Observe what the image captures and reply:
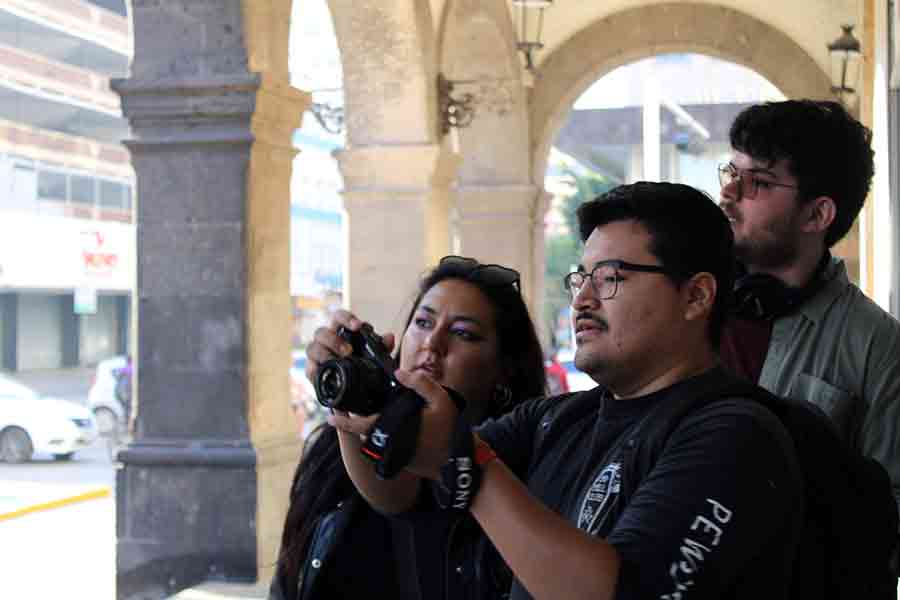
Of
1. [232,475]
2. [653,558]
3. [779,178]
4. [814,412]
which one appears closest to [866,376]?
[779,178]

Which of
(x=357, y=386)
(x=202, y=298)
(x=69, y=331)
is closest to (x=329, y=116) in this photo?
(x=202, y=298)

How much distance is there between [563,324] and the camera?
41125 millimetres

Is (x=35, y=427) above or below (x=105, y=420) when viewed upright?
above

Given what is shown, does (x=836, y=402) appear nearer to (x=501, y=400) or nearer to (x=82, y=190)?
(x=501, y=400)

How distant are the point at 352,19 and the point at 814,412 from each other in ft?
25.1

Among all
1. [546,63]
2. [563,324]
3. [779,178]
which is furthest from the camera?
[563,324]

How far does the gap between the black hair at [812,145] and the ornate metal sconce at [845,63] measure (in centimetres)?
906

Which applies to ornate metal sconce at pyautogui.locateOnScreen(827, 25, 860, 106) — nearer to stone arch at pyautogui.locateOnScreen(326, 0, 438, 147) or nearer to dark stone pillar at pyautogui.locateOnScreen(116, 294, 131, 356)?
stone arch at pyautogui.locateOnScreen(326, 0, 438, 147)

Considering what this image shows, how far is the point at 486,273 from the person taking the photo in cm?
263

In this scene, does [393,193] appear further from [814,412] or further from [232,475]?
[814,412]

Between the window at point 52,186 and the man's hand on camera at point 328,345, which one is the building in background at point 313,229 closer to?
the window at point 52,186

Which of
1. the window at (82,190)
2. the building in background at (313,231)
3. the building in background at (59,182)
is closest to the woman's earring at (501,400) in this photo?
the building in background at (59,182)

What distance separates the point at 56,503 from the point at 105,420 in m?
4.97

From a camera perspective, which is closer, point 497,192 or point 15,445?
point 497,192
